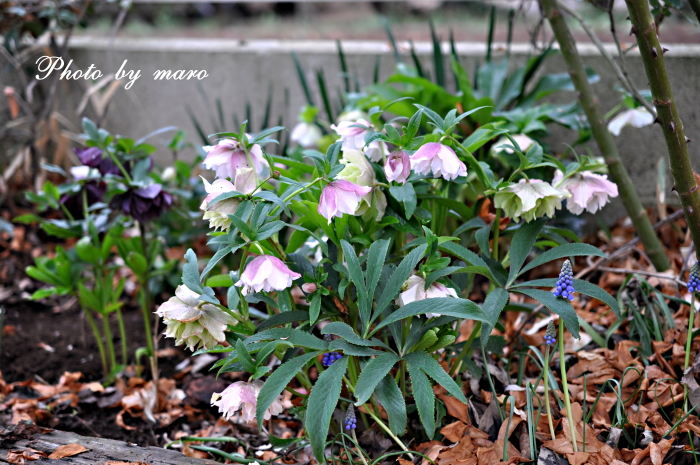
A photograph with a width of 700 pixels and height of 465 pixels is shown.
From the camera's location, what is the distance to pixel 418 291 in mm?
936

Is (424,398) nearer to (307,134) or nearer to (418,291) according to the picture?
(418,291)

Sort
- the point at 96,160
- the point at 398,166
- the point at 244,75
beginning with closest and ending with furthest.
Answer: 1. the point at 398,166
2. the point at 96,160
3. the point at 244,75

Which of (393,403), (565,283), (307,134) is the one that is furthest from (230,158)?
(307,134)

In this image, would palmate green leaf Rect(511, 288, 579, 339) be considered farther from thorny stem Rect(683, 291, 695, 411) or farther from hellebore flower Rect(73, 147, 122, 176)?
hellebore flower Rect(73, 147, 122, 176)

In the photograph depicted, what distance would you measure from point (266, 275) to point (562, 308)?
1.57 ft

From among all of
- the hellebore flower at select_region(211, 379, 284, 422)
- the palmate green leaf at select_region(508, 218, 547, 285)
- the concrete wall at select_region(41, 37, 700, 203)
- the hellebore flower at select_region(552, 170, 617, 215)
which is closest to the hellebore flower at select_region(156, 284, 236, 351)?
the hellebore flower at select_region(211, 379, 284, 422)

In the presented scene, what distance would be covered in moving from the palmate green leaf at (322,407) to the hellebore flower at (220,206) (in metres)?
0.29

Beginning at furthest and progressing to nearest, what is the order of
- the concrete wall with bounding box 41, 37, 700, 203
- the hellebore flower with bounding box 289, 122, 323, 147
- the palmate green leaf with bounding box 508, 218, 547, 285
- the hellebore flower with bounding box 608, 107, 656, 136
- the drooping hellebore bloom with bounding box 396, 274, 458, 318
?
the concrete wall with bounding box 41, 37, 700, 203, the hellebore flower with bounding box 289, 122, 323, 147, the hellebore flower with bounding box 608, 107, 656, 136, the palmate green leaf with bounding box 508, 218, 547, 285, the drooping hellebore bloom with bounding box 396, 274, 458, 318

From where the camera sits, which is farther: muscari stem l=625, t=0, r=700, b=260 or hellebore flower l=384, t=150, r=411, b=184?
muscari stem l=625, t=0, r=700, b=260

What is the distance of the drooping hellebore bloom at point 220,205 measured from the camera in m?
0.92

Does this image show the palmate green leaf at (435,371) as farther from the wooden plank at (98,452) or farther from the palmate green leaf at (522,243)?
the wooden plank at (98,452)

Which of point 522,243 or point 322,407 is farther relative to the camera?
point 522,243

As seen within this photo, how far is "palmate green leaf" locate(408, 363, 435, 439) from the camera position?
85cm

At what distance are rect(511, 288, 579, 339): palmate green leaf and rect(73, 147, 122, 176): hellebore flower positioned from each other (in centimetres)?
106
